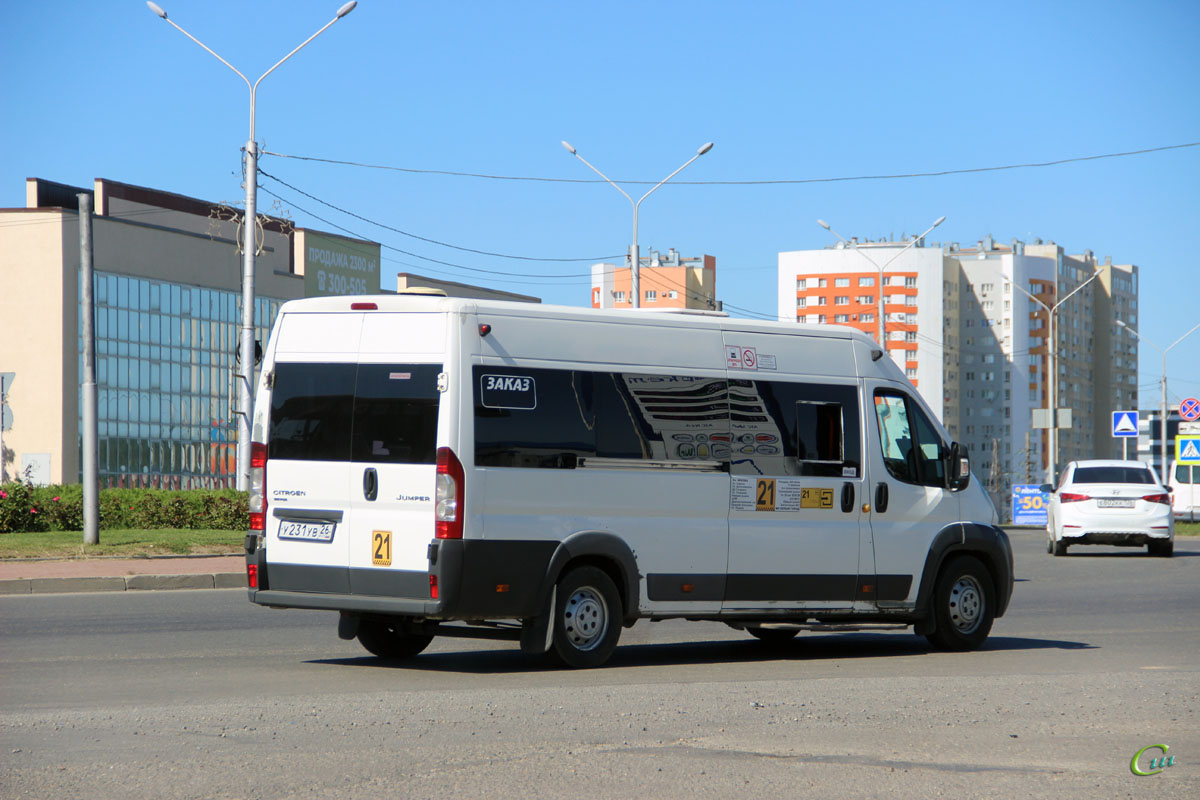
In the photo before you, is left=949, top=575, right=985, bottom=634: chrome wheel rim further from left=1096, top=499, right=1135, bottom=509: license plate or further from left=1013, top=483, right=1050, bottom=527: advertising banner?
left=1013, top=483, right=1050, bottom=527: advertising banner

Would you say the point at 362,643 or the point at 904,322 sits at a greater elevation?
the point at 904,322

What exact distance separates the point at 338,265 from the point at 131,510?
173ft

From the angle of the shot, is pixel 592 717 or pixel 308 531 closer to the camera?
pixel 592 717

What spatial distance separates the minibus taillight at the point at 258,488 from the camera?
35.1 feet

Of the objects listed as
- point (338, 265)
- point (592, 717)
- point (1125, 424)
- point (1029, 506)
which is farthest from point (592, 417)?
point (338, 265)

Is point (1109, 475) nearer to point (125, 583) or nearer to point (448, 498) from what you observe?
point (125, 583)

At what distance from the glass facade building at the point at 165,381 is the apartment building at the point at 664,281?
292 ft

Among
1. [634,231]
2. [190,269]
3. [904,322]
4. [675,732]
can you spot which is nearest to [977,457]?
[904,322]

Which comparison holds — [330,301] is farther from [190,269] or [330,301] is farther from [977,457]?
[977,457]

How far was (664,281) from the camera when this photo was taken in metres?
→ 164

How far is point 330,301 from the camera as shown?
10.9 metres

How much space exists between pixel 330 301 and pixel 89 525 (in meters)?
13.5

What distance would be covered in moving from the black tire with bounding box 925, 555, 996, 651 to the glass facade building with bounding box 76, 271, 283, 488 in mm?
54384

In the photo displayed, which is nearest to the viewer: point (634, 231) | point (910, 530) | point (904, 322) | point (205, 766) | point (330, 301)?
point (205, 766)
